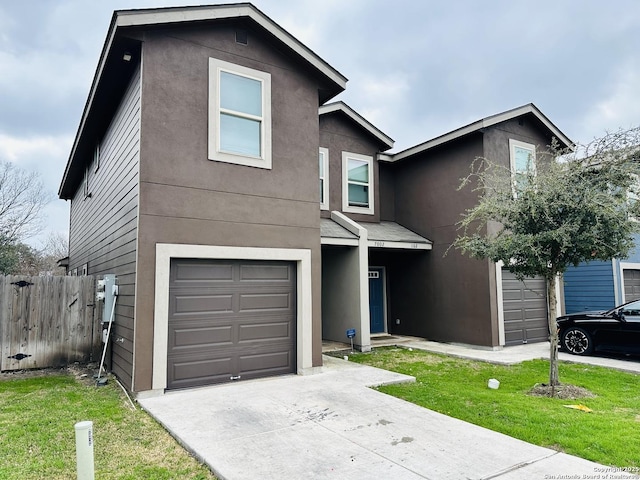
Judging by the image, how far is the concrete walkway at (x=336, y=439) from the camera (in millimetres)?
3600

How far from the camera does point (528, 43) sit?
1880cm

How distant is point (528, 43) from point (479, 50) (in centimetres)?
264

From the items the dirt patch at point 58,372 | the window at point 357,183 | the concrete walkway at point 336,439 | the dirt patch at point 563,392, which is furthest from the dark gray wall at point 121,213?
the dirt patch at point 563,392

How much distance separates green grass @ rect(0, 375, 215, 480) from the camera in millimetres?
3676

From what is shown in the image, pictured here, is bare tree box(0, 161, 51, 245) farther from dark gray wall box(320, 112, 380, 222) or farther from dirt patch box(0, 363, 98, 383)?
dark gray wall box(320, 112, 380, 222)

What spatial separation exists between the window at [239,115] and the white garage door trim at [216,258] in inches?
58.7

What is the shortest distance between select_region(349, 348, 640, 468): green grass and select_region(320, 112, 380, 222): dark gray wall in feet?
14.8

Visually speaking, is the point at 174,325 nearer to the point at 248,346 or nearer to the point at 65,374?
the point at 248,346

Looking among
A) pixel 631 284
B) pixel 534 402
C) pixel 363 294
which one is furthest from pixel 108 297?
pixel 631 284

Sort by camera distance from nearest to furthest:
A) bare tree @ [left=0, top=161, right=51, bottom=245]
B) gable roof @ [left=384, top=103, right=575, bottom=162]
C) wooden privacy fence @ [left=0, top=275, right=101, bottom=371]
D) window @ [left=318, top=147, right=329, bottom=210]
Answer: wooden privacy fence @ [left=0, top=275, right=101, bottom=371], gable roof @ [left=384, top=103, right=575, bottom=162], window @ [left=318, top=147, right=329, bottom=210], bare tree @ [left=0, top=161, right=51, bottom=245]

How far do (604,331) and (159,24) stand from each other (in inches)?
413

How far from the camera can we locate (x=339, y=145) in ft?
39.2

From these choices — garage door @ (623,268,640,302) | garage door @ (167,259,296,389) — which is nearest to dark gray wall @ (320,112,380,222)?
garage door @ (167,259,296,389)

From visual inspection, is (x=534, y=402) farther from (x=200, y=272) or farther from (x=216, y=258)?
(x=200, y=272)
